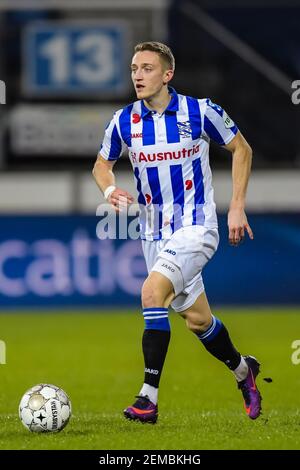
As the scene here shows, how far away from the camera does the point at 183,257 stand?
6973 mm

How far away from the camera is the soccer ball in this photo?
21.7 feet

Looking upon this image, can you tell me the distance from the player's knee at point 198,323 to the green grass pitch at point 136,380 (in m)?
0.54

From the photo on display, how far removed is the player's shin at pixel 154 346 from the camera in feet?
22.3

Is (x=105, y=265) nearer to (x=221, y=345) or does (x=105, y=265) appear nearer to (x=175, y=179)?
(x=221, y=345)

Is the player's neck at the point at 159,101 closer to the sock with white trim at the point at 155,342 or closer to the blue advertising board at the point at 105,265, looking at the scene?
the sock with white trim at the point at 155,342

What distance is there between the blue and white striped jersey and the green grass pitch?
1.19 m

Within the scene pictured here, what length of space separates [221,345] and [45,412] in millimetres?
1237

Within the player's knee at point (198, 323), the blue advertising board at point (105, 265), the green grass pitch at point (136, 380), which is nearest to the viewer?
the green grass pitch at point (136, 380)

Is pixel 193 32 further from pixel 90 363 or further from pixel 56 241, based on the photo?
pixel 90 363

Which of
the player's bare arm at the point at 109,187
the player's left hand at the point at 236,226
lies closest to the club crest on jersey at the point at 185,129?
the player's bare arm at the point at 109,187
